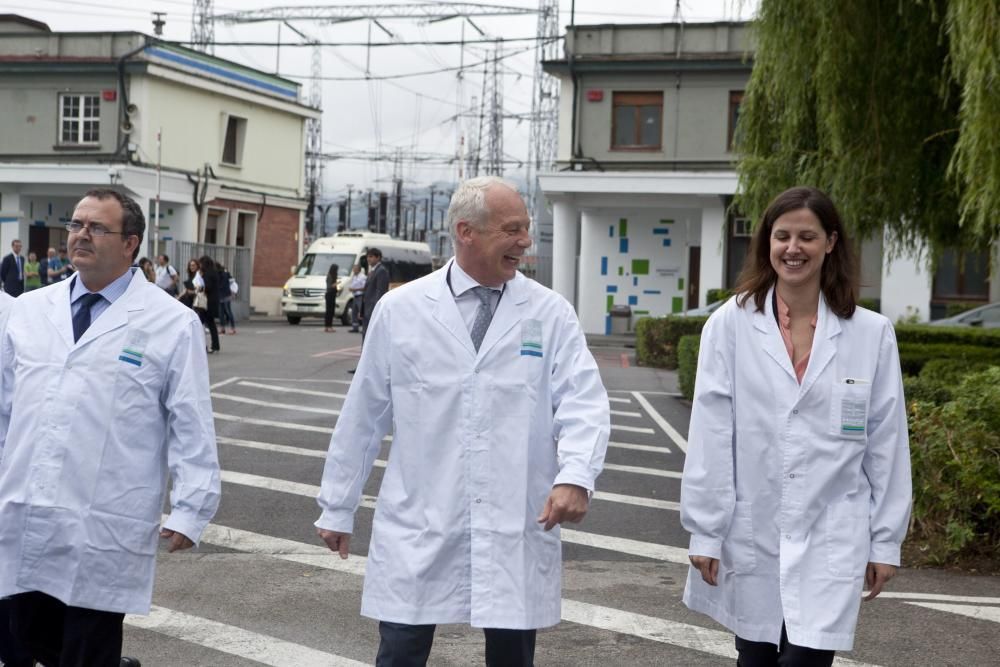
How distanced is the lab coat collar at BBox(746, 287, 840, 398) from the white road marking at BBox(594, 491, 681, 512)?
633 centimetres

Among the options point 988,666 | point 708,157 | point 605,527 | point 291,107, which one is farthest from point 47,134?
point 988,666

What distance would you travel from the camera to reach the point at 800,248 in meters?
4.28

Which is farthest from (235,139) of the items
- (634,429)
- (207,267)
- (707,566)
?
(707,566)

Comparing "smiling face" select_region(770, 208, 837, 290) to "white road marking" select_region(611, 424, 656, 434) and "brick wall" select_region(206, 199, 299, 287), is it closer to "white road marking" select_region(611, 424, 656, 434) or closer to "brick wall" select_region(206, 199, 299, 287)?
"white road marking" select_region(611, 424, 656, 434)

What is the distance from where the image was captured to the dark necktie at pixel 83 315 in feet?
14.9

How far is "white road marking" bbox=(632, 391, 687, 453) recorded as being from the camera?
14688mm

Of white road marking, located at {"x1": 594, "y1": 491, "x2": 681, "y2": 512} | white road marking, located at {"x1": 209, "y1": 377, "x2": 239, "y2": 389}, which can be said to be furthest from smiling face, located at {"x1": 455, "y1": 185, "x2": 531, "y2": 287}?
white road marking, located at {"x1": 209, "y1": 377, "x2": 239, "y2": 389}

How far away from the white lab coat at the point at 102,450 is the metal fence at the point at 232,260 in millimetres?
33036

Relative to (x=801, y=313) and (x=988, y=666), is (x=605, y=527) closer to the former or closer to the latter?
(x=988, y=666)

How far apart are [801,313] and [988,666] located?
273cm

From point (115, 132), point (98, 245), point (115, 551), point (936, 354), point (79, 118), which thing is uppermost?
point (79, 118)

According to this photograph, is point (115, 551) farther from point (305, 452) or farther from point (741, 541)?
point (305, 452)

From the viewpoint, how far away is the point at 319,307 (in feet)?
130

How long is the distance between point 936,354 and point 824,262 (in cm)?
1480
